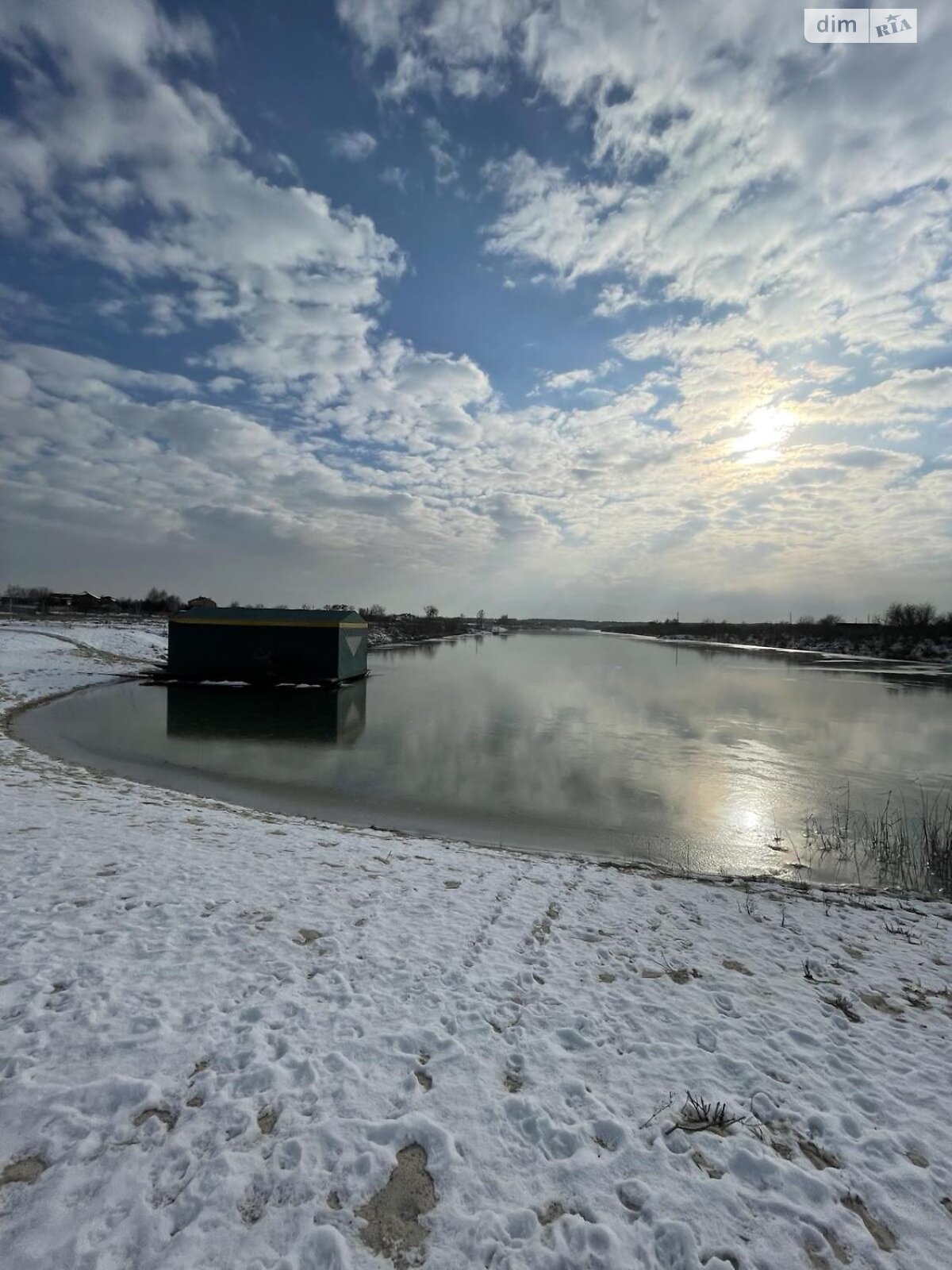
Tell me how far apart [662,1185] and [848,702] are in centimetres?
2861

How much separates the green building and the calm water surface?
147 cm

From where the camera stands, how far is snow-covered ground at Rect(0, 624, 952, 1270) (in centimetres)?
258

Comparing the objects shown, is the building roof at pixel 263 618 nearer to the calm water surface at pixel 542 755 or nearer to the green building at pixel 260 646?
the green building at pixel 260 646

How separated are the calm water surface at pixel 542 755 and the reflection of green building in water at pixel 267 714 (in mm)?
125


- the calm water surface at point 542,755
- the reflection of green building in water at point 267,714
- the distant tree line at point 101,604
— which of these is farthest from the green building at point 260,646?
the distant tree line at point 101,604

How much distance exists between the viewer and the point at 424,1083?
136 inches

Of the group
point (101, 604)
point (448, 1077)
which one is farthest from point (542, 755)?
point (101, 604)

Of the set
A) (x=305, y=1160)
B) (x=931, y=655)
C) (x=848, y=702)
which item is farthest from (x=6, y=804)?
(x=931, y=655)

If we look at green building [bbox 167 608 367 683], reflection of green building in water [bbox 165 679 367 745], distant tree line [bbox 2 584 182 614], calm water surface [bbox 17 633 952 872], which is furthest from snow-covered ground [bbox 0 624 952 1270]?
distant tree line [bbox 2 584 182 614]

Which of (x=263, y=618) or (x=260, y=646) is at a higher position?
(x=263, y=618)

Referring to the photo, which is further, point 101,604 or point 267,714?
point 101,604

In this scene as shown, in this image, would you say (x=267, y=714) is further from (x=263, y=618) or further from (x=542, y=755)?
(x=542, y=755)

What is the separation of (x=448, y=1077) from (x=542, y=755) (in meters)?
12.0

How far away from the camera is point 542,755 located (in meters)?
15.4
